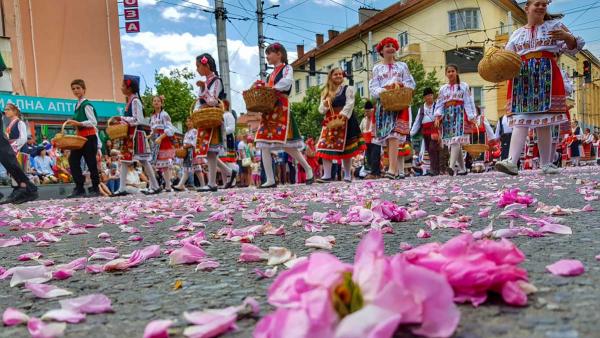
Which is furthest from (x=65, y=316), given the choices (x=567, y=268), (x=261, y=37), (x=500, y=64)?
(x=261, y=37)

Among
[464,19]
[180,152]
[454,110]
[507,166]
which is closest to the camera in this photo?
[507,166]

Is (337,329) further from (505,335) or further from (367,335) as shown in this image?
(505,335)

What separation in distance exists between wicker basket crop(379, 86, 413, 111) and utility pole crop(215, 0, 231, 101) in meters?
6.02

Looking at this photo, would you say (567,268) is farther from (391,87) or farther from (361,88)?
(361,88)

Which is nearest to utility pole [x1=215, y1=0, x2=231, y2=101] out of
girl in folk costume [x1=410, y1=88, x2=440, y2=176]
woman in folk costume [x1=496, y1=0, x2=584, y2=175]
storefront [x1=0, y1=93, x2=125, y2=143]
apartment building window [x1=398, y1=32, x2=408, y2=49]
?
girl in folk costume [x1=410, y1=88, x2=440, y2=176]

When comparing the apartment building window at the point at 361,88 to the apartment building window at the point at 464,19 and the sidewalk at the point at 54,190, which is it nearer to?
the apartment building window at the point at 464,19

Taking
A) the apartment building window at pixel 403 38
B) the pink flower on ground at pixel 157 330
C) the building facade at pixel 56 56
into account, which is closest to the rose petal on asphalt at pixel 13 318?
the pink flower on ground at pixel 157 330

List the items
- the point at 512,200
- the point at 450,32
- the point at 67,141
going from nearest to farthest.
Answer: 1. the point at 512,200
2. the point at 67,141
3. the point at 450,32

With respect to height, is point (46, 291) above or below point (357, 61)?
below

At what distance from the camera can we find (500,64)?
16.9 ft

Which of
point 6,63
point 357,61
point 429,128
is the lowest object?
point 429,128

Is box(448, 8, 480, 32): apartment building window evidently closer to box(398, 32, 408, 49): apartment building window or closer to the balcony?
box(398, 32, 408, 49): apartment building window

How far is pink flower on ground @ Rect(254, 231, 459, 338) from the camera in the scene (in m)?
0.78

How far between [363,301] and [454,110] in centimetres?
842
